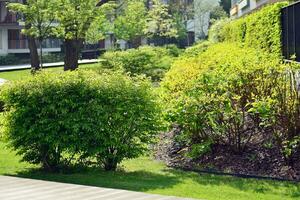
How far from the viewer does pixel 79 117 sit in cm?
965

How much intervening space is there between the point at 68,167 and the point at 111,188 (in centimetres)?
226

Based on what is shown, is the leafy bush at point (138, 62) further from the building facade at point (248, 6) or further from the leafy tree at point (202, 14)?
the leafy tree at point (202, 14)

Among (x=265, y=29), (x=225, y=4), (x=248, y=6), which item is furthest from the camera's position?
(x=225, y=4)

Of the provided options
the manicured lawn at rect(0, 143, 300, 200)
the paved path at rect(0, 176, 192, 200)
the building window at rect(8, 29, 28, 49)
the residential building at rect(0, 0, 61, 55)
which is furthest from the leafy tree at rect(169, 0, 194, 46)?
the paved path at rect(0, 176, 192, 200)

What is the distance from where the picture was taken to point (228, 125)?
1049cm

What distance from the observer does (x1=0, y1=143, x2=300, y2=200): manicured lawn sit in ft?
26.3

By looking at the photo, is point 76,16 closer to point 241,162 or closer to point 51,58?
point 51,58

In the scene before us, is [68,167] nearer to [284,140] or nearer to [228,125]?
[228,125]

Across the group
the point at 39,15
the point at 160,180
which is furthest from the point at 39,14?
the point at 160,180

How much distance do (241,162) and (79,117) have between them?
116 inches

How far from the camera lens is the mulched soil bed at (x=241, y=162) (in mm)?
9328

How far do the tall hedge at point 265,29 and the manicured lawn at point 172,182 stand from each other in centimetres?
1038

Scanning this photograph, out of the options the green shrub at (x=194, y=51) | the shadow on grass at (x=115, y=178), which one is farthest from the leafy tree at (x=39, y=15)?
the shadow on grass at (x=115, y=178)

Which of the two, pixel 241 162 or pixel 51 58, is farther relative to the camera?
pixel 51 58
